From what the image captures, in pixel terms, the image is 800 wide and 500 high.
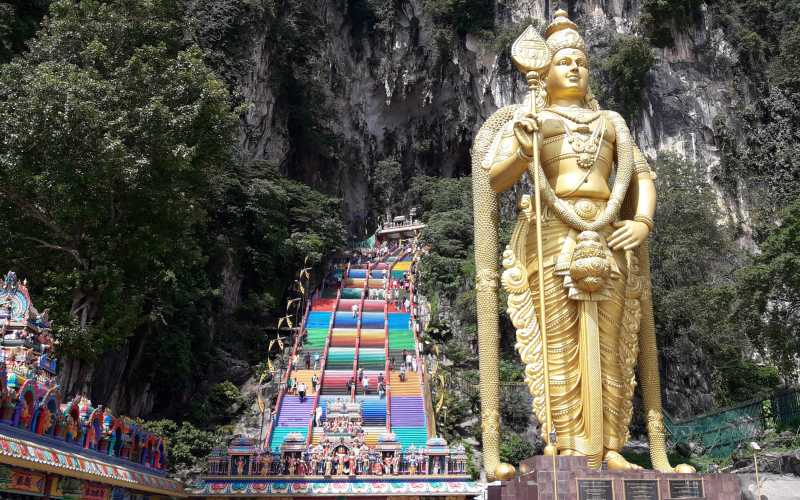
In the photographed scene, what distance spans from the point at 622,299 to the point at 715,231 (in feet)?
34.7

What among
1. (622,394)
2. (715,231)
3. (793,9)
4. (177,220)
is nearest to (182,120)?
(177,220)

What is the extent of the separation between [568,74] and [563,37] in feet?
1.34

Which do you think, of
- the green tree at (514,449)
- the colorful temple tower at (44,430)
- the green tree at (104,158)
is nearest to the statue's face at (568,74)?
the colorful temple tower at (44,430)

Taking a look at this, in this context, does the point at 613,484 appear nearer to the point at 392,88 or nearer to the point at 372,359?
the point at 372,359

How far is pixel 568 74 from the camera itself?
7.13 meters

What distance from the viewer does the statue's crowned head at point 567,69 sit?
23.5 ft

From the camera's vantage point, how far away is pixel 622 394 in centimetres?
651

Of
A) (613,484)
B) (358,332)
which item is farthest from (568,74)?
(358,332)

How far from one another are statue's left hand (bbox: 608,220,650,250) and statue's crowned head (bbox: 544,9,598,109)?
143 centimetres

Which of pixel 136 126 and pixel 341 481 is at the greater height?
pixel 136 126

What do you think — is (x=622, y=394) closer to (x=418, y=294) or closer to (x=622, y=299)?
(x=622, y=299)

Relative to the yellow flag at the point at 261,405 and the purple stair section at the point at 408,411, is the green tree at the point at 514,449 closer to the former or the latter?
the purple stair section at the point at 408,411

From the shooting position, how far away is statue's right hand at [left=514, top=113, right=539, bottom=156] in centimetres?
632

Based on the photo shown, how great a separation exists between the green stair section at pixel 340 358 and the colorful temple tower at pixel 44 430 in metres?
8.27
